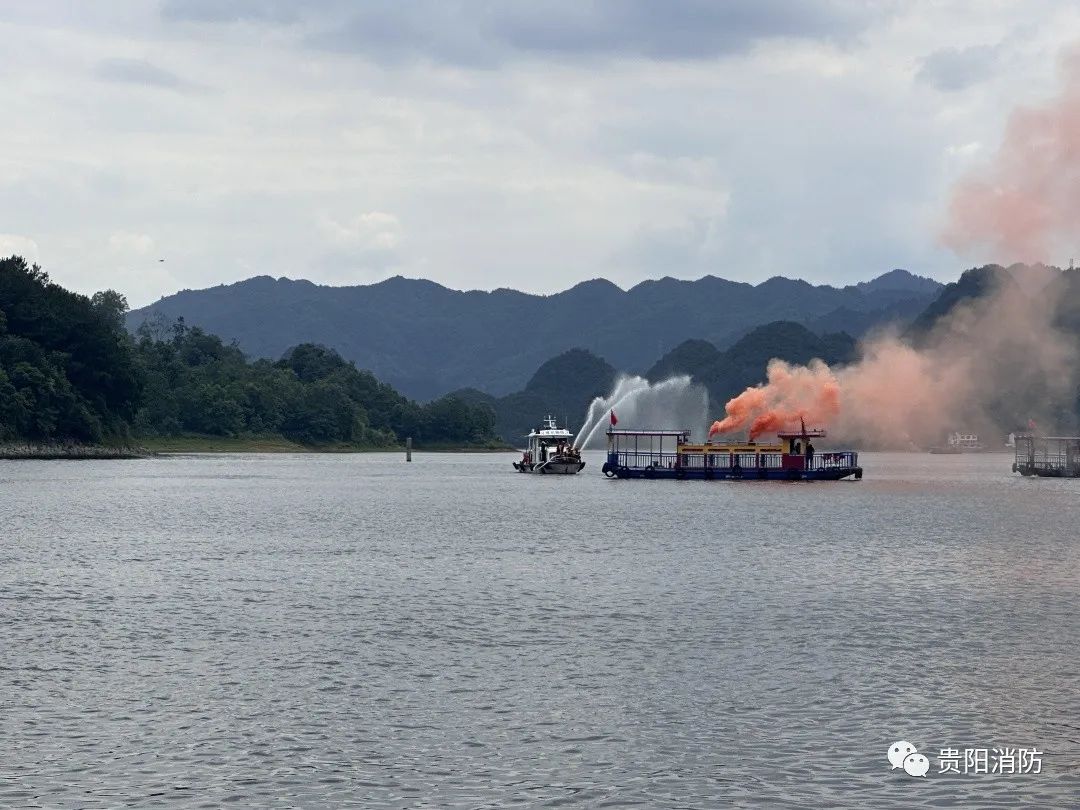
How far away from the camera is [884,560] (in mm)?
92875

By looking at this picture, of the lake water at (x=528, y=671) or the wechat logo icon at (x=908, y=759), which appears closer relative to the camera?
the lake water at (x=528, y=671)

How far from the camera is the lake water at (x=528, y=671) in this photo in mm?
34344

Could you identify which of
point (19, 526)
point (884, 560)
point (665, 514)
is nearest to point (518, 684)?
point (884, 560)

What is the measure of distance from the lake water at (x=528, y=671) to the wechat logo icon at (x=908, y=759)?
477 millimetres

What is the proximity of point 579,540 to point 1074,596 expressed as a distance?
4393cm

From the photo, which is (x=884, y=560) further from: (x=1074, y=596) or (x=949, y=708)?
(x=949, y=708)

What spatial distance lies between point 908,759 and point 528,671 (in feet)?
53.1

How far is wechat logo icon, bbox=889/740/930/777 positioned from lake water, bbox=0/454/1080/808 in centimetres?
48

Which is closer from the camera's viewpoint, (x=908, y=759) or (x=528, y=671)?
(x=908, y=759)

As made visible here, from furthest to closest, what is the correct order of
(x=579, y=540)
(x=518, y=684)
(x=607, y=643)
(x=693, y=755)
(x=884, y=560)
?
(x=579, y=540), (x=884, y=560), (x=607, y=643), (x=518, y=684), (x=693, y=755)

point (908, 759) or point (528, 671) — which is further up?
point (528, 671)

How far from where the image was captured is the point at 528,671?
4894cm

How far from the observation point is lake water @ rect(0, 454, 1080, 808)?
3434 cm

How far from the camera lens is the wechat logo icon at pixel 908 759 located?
35312 mm
